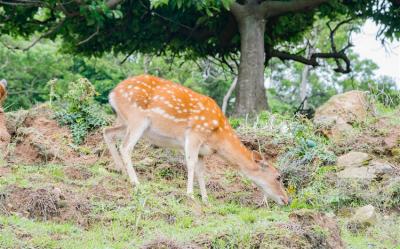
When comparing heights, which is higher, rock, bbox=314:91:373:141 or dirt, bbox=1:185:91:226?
rock, bbox=314:91:373:141

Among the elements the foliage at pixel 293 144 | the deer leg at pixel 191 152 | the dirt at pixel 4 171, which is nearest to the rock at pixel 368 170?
the foliage at pixel 293 144

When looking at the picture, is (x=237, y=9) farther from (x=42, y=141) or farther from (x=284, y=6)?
(x=42, y=141)

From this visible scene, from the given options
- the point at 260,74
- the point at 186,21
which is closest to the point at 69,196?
the point at 260,74

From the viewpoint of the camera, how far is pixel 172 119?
427 inches

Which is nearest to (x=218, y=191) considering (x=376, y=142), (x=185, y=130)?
(x=185, y=130)

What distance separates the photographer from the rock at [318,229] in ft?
26.0

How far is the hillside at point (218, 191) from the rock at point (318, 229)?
11 mm

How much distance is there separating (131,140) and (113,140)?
0.71 m

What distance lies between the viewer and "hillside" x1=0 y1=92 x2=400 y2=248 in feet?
26.5

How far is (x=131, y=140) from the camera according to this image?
10781 millimetres

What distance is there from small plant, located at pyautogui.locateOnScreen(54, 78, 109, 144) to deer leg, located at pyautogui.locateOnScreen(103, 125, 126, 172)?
134 cm

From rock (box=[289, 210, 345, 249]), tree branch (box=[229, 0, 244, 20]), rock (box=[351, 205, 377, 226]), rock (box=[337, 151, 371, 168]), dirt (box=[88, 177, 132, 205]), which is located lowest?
dirt (box=[88, 177, 132, 205])

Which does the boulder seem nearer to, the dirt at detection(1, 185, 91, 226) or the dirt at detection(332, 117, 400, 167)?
the dirt at detection(332, 117, 400, 167)

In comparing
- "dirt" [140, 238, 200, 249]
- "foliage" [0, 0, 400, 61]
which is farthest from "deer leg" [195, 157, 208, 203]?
"foliage" [0, 0, 400, 61]
